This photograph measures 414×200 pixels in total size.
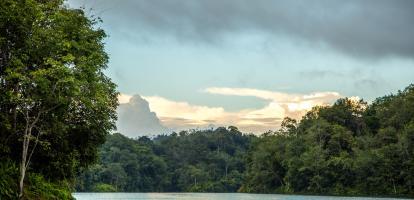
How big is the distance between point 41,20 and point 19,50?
1.58 m

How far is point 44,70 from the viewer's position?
23484 millimetres

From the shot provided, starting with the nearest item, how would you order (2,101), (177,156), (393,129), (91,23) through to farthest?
(2,101) < (91,23) < (393,129) < (177,156)

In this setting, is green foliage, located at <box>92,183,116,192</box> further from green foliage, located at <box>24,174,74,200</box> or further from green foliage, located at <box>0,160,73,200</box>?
green foliage, located at <box>24,174,74,200</box>

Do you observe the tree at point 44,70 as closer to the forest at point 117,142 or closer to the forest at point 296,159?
the forest at point 117,142

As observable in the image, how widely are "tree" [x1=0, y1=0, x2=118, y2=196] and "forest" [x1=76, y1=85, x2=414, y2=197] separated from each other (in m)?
45.3

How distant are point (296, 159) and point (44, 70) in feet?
305

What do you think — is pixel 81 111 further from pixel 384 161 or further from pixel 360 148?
pixel 360 148

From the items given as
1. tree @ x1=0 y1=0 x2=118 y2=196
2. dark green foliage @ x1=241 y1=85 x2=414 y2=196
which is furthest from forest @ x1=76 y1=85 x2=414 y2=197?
tree @ x1=0 y1=0 x2=118 y2=196

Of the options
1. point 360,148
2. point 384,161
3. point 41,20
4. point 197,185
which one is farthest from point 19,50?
point 197,185

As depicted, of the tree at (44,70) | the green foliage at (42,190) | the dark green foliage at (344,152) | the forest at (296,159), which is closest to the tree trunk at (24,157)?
the tree at (44,70)

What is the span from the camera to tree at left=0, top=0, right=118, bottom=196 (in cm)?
2423

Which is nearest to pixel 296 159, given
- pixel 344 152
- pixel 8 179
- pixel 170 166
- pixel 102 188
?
pixel 344 152

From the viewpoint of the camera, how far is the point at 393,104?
349 ft

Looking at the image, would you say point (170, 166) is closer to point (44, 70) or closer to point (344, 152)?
point (344, 152)
